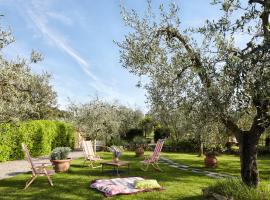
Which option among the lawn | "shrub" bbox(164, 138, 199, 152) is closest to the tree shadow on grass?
the lawn

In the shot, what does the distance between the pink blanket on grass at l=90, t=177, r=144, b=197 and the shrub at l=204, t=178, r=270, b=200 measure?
7.44 feet

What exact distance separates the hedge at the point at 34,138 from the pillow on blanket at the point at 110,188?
7.44 m

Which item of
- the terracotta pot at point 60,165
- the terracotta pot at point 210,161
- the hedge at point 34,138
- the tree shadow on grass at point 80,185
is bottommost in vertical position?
the tree shadow on grass at point 80,185

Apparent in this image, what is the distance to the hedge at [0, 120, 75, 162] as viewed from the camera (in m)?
19.8

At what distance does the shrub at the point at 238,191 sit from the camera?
26.1ft

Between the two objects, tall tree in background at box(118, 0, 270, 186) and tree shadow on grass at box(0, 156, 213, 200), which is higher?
tall tree in background at box(118, 0, 270, 186)

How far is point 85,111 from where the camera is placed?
2831 cm

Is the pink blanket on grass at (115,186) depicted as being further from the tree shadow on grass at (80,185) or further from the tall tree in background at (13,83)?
the tall tree in background at (13,83)

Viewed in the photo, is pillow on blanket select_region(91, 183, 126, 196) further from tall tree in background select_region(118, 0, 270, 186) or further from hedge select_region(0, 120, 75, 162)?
hedge select_region(0, 120, 75, 162)

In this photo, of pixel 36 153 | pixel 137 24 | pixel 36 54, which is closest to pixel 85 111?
pixel 36 153

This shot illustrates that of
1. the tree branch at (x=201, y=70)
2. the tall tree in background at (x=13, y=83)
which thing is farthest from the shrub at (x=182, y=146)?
the tall tree in background at (x=13, y=83)

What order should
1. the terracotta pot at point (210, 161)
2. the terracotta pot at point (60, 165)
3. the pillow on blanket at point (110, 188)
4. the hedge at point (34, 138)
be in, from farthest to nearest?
the hedge at point (34, 138), the terracotta pot at point (210, 161), the terracotta pot at point (60, 165), the pillow on blanket at point (110, 188)

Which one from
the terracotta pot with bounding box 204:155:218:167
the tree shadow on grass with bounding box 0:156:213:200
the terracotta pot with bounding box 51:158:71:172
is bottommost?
the tree shadow on grass with bounding box 0:156:213:200

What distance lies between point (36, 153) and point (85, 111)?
20.6 ft
